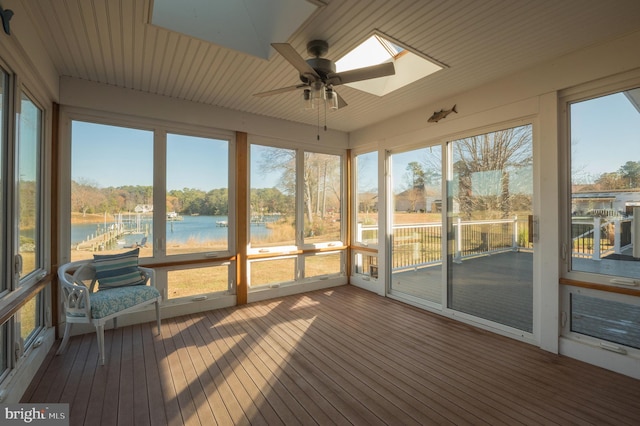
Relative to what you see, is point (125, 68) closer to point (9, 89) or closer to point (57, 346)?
point (9, 89)

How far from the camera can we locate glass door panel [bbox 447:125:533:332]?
3.11 meters

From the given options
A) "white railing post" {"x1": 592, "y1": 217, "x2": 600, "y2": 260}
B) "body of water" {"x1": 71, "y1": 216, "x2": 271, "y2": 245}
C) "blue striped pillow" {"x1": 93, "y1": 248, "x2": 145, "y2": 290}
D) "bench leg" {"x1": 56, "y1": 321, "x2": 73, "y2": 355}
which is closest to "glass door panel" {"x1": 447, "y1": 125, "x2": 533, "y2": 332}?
"white railing post" {"x1": 592, "y1": 217, "x2": 600, "y2": 260}

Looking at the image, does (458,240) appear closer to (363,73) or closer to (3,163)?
(363,73)

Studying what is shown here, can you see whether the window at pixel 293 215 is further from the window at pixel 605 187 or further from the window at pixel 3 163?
the window at pixel 605 187

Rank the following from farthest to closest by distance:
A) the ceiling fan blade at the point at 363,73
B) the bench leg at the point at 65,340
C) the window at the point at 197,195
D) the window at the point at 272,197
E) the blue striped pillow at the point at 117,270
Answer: the window at the point at 272,197 < the window at the point at 197,195 < the blue striped pillow at the point at 117,270 < the bench leg at the point at 65,340 < the ceiling fan blade at the point at 363,73

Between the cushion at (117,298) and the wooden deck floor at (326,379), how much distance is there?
457mm

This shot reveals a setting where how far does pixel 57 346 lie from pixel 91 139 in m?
2.30

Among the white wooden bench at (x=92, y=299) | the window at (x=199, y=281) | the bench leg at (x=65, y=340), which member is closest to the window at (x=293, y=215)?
the window at (x=199, y=281)

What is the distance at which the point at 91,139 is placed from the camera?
342cm

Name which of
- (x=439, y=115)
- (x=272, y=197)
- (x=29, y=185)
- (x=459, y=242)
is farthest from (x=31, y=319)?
(x=439, y=115)

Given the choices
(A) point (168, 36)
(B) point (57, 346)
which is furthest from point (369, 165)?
(B) point (57, 346)

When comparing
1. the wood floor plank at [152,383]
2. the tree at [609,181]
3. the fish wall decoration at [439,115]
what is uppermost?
the fish wall decoration at [439,115]

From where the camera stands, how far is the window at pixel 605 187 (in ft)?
8.13

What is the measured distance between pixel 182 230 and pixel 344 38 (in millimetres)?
3124
